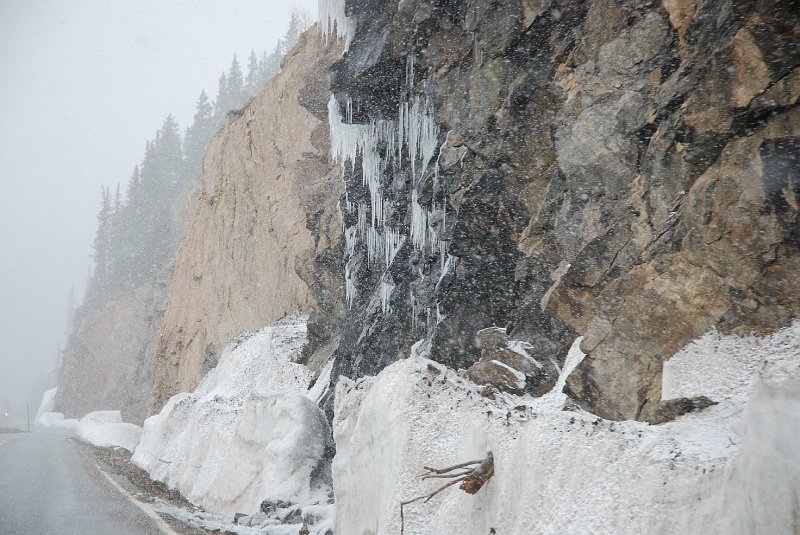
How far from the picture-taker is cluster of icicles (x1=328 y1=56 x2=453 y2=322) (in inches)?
546

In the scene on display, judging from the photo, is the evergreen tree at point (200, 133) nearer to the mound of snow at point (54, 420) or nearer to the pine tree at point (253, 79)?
the pine tree at point (253, 79)

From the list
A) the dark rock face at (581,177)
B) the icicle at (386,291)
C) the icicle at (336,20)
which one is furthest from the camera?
the icicle at (336,20)

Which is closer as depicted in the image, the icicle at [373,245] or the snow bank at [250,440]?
the snow bank at [250,440]

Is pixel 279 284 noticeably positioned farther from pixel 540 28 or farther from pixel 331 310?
pixel 540 28

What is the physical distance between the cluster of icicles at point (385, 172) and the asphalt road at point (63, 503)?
6.82 m

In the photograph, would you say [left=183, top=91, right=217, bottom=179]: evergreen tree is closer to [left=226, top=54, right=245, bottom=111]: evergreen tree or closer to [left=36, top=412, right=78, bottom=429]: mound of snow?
[left=226, top=54, right=245, bottom=111]: evergreen tree

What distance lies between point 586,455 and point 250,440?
913 centimetres

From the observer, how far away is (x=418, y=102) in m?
14.5

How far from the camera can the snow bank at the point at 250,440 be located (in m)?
11.7

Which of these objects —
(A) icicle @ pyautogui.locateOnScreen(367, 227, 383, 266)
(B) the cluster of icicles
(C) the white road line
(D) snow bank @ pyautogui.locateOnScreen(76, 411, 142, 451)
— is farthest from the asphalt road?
(D) snow bank @ pyautogui.locateOnScreen(76, 411, 142, 451)

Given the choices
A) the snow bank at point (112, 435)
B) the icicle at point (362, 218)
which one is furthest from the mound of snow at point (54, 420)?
the icicle at point (362, 218)

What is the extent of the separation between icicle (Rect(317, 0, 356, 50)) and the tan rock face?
2.90m

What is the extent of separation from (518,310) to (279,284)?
15.7 m

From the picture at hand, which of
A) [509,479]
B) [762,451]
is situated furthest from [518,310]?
[762,451]
